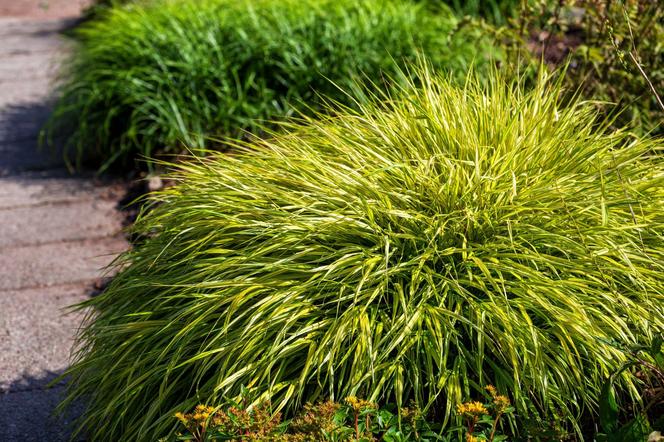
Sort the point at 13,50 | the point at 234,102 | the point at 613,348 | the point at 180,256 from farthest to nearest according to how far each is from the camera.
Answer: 1. the point at 13,50
2. the point at 234,102
3. the point at 180,256
4. the point at 613,348

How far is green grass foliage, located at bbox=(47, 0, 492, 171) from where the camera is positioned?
5.42 m

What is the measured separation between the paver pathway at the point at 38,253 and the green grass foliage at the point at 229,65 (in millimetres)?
364

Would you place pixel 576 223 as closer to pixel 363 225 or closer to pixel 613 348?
pixel 613 348

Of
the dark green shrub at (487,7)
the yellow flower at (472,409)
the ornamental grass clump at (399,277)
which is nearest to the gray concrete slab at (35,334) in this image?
the ornamental grass clump at (399,277)

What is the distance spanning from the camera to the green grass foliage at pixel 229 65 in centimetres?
542

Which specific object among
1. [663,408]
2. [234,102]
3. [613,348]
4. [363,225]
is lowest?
[234,102]

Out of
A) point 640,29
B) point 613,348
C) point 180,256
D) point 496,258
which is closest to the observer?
point 613,348

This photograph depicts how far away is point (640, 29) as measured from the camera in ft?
14.3

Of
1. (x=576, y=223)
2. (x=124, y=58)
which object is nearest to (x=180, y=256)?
(x=576, y=223)

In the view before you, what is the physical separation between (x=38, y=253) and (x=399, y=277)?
282cm

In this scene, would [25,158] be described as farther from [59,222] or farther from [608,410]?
[608,410]

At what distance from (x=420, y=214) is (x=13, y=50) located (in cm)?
688

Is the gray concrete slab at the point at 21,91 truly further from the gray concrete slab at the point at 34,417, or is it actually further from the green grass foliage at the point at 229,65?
the gray concrete slab at the point at 34,417

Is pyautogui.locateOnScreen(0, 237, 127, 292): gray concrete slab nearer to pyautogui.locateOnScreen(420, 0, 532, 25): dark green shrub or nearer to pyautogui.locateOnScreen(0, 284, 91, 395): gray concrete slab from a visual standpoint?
pyautogui.locateOnScreen(0, 284, 91, 395): gray concrete slab
